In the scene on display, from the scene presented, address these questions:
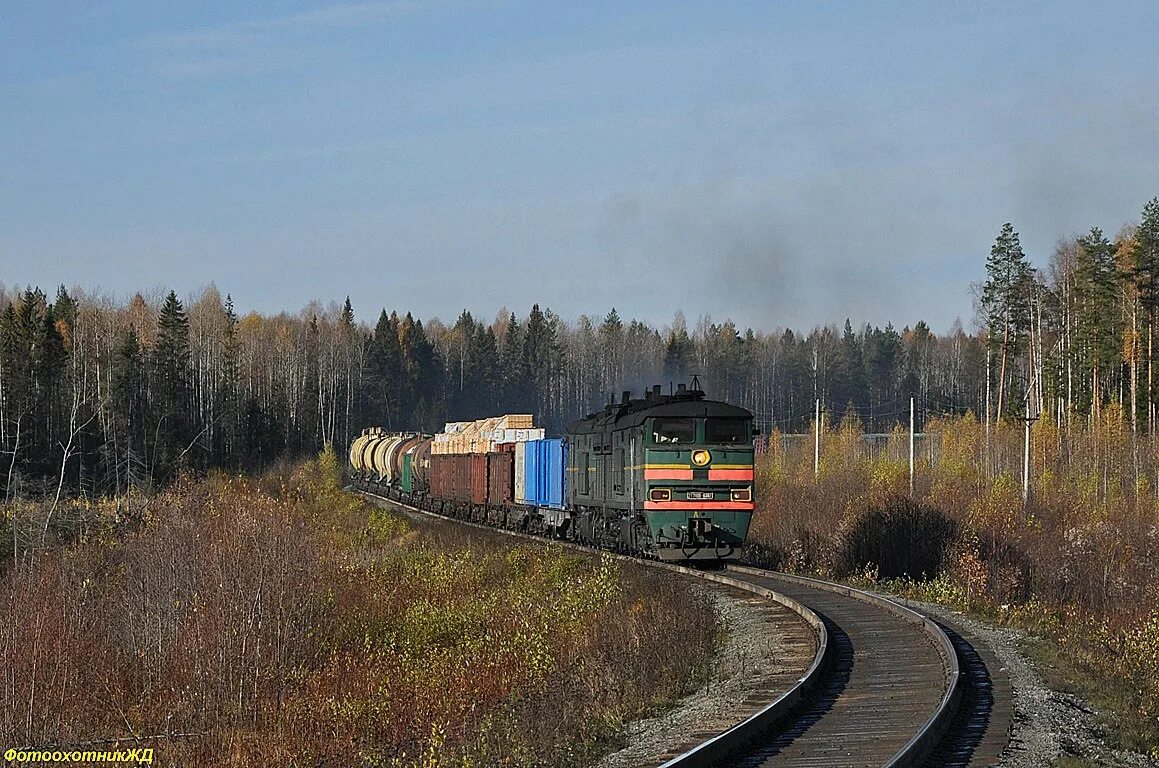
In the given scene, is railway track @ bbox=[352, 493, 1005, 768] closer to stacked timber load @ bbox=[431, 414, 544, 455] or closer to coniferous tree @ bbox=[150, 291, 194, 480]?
stacked timber load @ bbox=[431, 414, 544, 455]

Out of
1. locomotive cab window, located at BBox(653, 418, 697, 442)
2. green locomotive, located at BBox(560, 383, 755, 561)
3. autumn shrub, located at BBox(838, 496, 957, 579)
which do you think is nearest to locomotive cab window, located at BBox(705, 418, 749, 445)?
green locomotive, located at BBox(560, 383, 755, 561)

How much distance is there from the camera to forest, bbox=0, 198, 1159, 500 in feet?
217

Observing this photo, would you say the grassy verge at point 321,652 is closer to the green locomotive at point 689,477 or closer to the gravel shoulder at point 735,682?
the gravel shoulder at point 735,682

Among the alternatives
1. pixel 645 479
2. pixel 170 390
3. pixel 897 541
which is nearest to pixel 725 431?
pixel 645 479

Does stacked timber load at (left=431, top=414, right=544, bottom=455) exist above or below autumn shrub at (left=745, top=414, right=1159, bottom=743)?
above

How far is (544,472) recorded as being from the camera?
36.8m

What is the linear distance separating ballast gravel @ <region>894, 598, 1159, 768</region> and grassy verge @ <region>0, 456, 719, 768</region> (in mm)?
3498

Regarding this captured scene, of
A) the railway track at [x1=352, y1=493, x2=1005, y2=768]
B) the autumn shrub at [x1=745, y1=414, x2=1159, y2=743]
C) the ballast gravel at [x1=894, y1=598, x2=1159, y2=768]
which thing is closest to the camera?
the railway track at [x1=352, y1=493, x2=1005, y2=768]

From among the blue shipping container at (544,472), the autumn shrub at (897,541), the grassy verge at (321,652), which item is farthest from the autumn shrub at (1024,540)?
the blue shipping container at (544,472)

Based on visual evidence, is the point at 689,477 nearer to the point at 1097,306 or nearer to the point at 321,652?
the point at 321,652

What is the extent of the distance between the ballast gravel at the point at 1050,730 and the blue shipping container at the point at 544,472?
20.2 m

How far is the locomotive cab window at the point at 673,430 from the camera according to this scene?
2580 cm

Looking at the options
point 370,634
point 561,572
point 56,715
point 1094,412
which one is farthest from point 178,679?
point 1094,412

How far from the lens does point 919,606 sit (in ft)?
70.4
